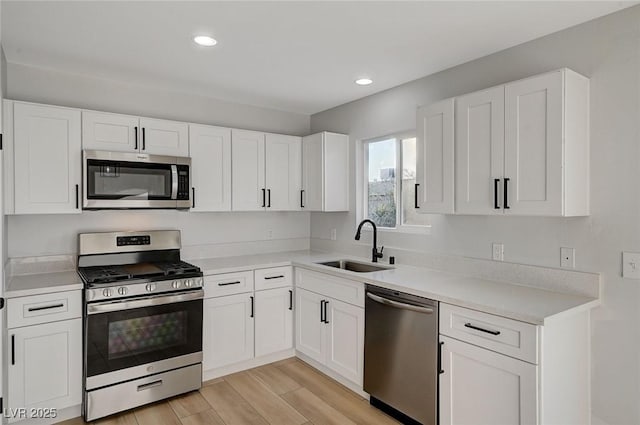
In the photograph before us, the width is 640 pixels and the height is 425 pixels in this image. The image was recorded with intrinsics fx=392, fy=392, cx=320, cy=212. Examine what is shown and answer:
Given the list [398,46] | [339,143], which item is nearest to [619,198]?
[398,46]

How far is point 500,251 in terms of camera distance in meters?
2.66

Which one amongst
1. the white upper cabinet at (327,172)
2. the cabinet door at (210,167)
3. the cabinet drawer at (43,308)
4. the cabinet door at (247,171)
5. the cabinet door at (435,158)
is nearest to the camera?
the cabinet drawer at (43,308)

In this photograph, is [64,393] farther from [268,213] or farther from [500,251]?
[500,251]

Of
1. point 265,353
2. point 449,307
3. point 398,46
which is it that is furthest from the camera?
point 265,353

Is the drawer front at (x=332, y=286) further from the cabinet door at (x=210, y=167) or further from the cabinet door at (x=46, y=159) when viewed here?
the cabinet door at (x=46, y=159)

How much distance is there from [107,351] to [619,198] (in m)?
3.28

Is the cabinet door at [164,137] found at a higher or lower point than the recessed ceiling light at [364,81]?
lower

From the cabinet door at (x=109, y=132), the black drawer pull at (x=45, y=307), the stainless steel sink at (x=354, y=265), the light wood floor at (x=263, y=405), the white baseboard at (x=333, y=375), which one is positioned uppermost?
the cabinet door at (x=109, y=132)

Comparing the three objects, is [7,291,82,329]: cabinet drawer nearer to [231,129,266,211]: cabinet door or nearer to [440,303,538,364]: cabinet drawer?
[231,129,266,211]: cabinet door

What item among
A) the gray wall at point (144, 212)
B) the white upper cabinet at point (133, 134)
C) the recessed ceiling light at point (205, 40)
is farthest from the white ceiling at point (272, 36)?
the white upper cabinet at point (133, 134)

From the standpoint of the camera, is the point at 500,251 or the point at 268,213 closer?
the point at 500,251

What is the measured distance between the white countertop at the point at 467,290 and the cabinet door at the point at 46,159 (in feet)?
3.78

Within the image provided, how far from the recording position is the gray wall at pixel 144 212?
2943 millimetres

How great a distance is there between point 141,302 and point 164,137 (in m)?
1.35
